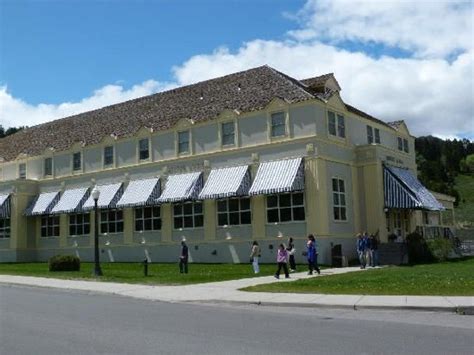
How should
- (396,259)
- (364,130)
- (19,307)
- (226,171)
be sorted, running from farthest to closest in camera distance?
1. (364,130)
2. (226,171)
3. (396,259)
4. (19,307)

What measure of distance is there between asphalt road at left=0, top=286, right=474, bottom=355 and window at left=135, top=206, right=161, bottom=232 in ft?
74.6

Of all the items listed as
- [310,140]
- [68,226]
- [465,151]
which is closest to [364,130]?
[310,140]

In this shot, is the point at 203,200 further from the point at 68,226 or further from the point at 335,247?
the point at 68,226

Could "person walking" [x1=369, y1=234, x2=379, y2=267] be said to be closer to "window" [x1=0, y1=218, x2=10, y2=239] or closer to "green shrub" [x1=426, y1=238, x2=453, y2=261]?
"green shrub" [x1=426, y1=238, x2=453, y2=261]

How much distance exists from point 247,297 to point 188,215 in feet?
65.6

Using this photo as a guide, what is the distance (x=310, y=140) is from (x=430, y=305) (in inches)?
755

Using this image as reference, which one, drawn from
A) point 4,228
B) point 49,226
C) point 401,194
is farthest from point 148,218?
point 401,194

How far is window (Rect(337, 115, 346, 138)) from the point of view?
3553 centimetres

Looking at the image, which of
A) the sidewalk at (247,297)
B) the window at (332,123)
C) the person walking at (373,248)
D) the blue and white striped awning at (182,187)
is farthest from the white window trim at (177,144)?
the sidewalk at (247,297)

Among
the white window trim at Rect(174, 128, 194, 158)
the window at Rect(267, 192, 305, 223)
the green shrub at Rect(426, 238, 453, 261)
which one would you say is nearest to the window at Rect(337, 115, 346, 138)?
the window at Rect(267, 192, 305, 223)

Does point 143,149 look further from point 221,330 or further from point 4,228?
point 221,330

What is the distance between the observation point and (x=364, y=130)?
3897 centimetres

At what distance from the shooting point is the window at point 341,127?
117 ft

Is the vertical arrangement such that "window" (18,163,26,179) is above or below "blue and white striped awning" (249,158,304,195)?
above
